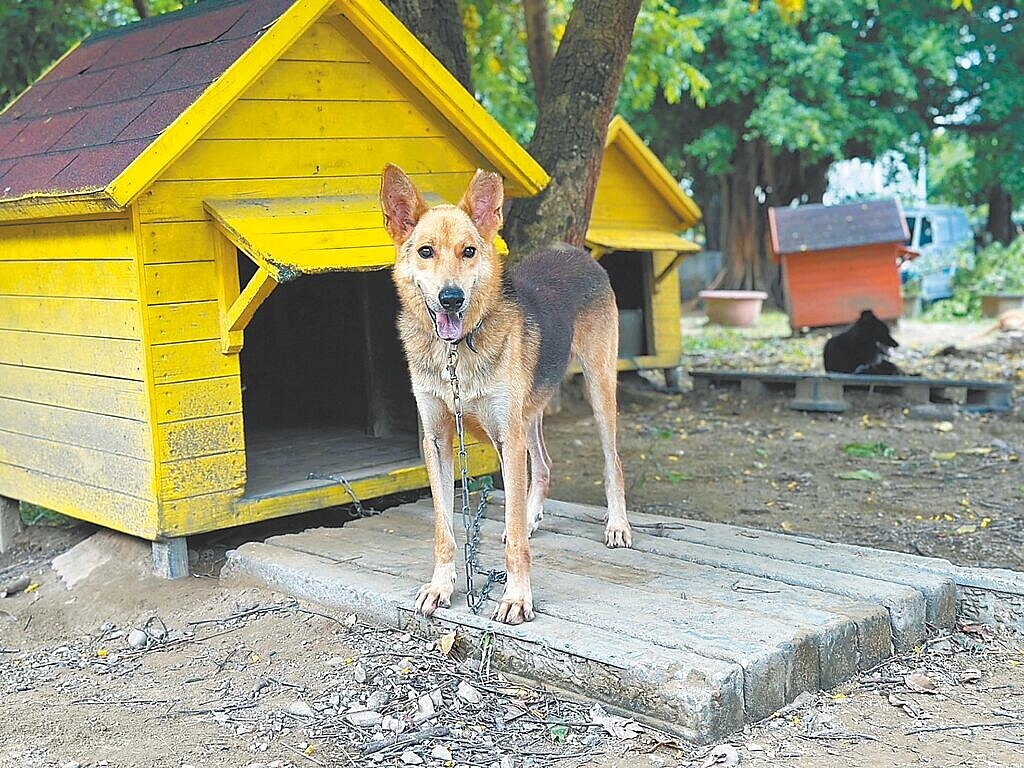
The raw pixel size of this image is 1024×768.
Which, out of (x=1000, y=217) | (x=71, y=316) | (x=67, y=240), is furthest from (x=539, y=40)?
(x=1000, y=217)

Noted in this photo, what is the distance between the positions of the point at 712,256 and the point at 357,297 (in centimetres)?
2329

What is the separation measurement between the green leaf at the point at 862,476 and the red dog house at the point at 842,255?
8.61m

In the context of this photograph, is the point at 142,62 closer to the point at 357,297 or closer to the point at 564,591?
the point at 357,297

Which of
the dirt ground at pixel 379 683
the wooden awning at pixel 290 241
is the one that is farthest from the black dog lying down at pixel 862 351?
the wooden awning at pixel 290 241

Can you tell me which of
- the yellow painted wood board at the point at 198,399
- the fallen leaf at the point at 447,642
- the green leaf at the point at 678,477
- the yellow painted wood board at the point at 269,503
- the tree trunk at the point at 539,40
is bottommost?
the green leaf at the point at 678,477

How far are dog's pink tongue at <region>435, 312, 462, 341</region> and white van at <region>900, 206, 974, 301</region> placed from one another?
19324mm

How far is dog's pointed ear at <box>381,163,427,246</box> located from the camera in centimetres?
459

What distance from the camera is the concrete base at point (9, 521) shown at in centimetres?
737

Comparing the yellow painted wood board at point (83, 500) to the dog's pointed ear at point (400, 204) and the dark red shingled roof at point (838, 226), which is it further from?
the dark red shingled roof at point (838, 226)

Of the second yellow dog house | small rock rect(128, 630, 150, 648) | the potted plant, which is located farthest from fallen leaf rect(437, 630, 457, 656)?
the potted plant

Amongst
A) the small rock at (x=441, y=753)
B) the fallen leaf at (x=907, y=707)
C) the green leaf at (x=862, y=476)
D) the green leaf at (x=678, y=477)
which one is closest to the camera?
the small rock at (x=441, y=753)

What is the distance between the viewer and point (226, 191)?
19.5 ft

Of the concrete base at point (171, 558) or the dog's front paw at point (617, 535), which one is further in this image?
the concrete base at point (171, 558)

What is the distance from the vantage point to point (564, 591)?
4.95 m
